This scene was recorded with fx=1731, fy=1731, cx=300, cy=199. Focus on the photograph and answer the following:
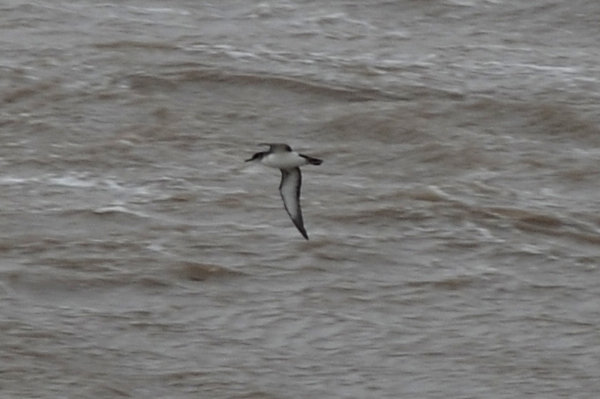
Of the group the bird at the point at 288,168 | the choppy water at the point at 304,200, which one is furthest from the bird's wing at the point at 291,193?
the choppy water at the point at 304,200

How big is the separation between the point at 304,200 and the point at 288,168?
2449 millimetres

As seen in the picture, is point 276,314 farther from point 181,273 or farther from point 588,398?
point 588,398

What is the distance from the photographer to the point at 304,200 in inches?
530

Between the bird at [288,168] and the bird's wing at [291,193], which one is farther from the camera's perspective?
the bird's wing at [291,193]

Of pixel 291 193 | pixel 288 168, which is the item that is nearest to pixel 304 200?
pixel 291 193

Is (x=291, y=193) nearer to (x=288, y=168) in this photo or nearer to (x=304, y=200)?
(x=288, y=168)

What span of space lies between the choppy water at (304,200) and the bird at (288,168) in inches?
31.3

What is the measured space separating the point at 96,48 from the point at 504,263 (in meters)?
6.20

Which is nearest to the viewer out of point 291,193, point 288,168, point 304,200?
point 288,168

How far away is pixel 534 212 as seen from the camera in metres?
13.3

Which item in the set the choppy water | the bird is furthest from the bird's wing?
the choppy water

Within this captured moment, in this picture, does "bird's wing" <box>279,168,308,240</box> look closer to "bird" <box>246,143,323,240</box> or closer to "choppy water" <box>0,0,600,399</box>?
"bird" <box>246,143,323,240</box>

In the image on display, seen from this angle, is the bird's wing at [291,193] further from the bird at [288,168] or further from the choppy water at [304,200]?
the choppy water at [304,200]

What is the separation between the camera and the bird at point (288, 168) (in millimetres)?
10828
